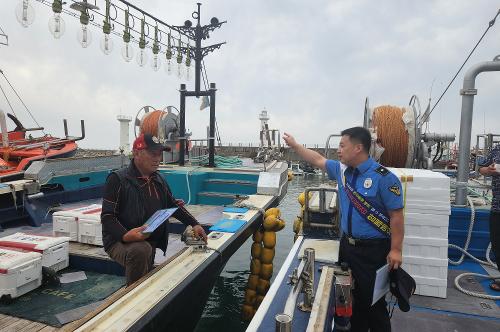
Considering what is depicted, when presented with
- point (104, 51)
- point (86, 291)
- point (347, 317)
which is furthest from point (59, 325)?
point (104, 51)

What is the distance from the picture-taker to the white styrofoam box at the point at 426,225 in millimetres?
3750

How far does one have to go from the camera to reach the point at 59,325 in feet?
10.9

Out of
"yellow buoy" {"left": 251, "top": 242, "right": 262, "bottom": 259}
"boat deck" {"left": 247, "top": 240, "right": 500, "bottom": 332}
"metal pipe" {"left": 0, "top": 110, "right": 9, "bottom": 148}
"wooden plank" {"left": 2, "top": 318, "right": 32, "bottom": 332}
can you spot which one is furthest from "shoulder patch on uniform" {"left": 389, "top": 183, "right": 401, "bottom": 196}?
"metal pipe" {"left": 0, "top": 110, "right": 9, "bottom": 148}

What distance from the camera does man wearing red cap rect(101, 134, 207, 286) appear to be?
298 cm

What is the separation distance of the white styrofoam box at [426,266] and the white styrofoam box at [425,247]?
0.15 ft

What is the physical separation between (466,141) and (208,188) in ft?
18.9

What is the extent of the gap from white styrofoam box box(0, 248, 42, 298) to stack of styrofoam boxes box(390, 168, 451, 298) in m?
4.35

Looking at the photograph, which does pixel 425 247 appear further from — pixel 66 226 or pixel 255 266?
pixel 66 226

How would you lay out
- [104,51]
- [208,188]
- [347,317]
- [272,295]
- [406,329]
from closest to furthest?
[347,317] < [272,295] < [406,329] < [104,51] < [208,188]

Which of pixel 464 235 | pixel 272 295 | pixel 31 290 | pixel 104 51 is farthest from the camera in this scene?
pixel 104 51

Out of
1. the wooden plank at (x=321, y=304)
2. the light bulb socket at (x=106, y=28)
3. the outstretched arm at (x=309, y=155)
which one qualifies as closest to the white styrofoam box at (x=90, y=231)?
the outstretched arm at (x=309, y=155)

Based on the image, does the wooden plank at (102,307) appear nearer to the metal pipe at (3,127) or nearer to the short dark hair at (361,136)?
the short dark hair at (361,136)

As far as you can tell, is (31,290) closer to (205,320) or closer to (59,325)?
(59,325)

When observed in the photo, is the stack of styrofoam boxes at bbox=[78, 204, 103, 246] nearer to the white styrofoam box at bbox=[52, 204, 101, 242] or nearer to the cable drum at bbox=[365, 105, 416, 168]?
the white styrofoam box at bbox=[52, 204, 101, 242]
